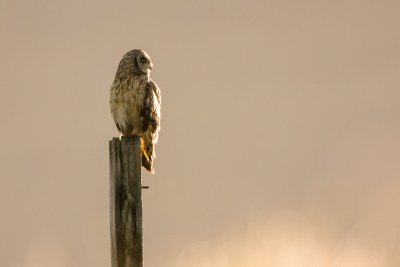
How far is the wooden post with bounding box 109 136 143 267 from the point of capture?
714cm

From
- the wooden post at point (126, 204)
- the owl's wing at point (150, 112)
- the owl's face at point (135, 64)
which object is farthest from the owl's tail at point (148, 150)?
the wooden post at point (126, 204)

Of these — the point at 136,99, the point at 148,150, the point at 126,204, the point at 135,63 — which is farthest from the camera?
the point at 135,63

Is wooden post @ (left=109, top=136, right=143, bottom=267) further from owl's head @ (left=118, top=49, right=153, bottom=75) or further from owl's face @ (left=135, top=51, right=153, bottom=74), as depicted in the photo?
owl's face @ (left=135, top=51, right=153, bottom=74)

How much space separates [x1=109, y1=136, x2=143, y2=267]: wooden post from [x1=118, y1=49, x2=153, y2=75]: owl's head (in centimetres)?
507

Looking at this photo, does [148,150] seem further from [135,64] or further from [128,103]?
[135,64]

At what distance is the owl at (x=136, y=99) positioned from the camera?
11867 mm

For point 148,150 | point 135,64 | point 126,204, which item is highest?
point 135,64

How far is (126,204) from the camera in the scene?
23.4 feet

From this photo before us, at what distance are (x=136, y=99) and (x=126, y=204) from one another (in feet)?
16.1

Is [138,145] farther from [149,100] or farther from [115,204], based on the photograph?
[149,100]

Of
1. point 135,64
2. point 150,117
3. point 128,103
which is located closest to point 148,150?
point 150,117

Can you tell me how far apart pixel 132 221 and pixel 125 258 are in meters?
0.38

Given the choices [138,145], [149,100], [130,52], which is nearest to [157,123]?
[149,100]

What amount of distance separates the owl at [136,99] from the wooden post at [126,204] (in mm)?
4416
